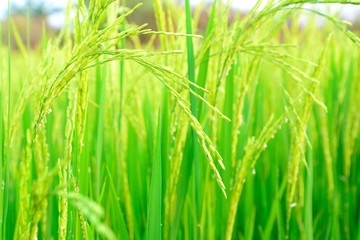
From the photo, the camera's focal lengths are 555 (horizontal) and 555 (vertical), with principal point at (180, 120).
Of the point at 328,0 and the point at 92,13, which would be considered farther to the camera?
the point at 328,0

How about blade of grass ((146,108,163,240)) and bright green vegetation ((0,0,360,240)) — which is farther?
blade of grass ((146,108,163,240))

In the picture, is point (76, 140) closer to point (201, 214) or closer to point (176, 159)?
point (176, 159)

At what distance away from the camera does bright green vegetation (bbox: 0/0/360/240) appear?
2.03 ft

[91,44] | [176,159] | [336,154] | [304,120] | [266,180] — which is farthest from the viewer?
[336,154]

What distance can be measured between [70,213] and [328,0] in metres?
0.46

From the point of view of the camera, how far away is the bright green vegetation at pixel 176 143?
618mm

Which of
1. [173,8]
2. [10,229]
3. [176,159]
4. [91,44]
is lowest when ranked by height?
[10,229]

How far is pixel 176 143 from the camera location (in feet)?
2.99

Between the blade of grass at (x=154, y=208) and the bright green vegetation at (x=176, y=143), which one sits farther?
the blade of grass at (x=154, y=208)

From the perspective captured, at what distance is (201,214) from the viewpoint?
Result: 1.01 metres

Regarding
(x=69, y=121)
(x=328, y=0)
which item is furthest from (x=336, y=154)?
(x=69, y=121)

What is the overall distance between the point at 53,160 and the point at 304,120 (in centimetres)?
66

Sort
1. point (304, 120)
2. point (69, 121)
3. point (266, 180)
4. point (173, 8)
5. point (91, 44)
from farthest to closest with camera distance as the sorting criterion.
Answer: point (266, 180)
point (173, 8)
point (304, 120)
point (69, 121)
point (91, 44)

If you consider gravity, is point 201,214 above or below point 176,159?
below
